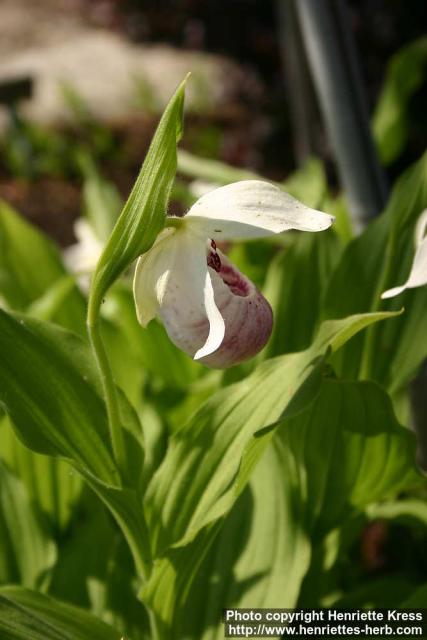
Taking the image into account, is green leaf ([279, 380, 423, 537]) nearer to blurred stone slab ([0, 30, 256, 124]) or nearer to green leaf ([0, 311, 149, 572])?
green leaf ([0, 311, 149, 572])

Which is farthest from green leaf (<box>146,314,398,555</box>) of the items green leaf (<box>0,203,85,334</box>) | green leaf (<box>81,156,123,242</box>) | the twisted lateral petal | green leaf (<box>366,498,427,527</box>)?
green leaf (<box>81,156,123,242</box>)

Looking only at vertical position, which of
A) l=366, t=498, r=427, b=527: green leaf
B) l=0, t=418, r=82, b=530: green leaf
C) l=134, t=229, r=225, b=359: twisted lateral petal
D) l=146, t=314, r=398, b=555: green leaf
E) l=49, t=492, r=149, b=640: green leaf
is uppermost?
l=134, t=229, r=225, b=359: twisted lateral petal

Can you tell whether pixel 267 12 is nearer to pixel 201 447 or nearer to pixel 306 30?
pixel 306 30

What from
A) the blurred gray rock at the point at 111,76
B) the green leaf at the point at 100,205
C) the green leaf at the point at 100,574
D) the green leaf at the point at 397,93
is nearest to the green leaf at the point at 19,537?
the green leaf at the point at 100,574

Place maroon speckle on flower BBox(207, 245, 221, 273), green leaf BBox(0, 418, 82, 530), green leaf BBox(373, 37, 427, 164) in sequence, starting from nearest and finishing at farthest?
maroon speckle on flower BBox(207, 245, 221, 273)
green leaf BBox(0, 418, 82, 530)
green leaf BBox(373, 37, 427, 164)

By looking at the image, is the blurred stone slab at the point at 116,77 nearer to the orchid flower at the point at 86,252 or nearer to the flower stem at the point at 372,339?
the orchid flower at the point at 86,252

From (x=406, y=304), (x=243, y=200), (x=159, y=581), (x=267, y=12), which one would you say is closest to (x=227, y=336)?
(x=243, y=200)

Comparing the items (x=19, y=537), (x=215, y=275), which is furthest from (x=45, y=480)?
(x=215, y=275)

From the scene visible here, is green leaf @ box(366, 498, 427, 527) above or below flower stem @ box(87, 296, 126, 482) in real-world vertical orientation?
below
